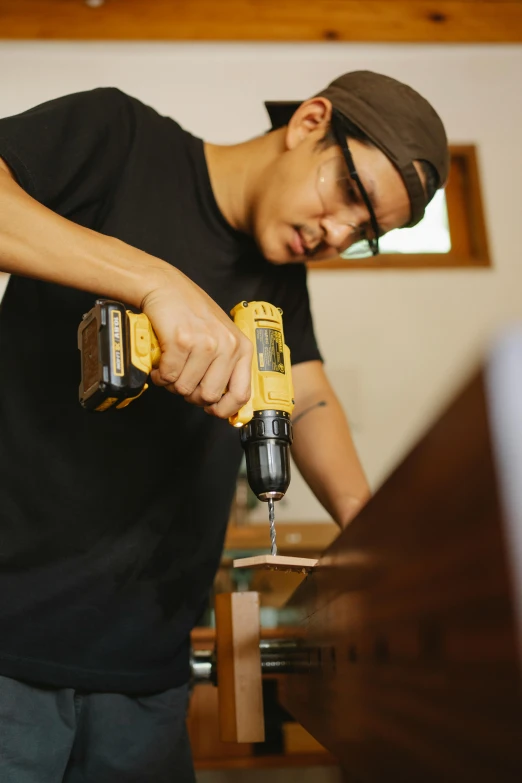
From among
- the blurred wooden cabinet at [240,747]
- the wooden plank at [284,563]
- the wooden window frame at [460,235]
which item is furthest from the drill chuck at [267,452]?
the wooden window frame at [460,235]

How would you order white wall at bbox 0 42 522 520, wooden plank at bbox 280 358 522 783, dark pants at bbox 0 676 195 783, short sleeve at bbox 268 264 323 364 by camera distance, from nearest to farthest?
wooden plank at bbox 280 358 522 783 < dark pants at bbox 0 676 195 783 < short sleeve at bbox 268 264 323 364 < white wall at bbox 0 42 522 520

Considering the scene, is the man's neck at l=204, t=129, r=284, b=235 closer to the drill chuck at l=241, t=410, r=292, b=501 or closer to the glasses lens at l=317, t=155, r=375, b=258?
the glasses lens at l=317, t=155, r=375, b=258

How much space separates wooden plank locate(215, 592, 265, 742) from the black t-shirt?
0.43 ft

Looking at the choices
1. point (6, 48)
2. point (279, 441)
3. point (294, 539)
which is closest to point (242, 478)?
point (294, 539)

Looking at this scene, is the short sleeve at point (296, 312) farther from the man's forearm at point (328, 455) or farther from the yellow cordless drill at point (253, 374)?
the yellow cordless drill at point (253, 374)

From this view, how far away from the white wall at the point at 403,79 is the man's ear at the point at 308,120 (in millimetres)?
1962

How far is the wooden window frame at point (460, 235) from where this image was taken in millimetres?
3289

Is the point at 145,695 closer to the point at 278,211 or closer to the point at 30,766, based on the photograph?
the point at 30,766

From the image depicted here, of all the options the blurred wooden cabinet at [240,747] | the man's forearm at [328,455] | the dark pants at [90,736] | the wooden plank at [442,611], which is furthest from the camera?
the blurred wooden cabinet at [240,747]

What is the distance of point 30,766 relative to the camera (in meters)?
0.93

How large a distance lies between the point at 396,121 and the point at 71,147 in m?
0.50

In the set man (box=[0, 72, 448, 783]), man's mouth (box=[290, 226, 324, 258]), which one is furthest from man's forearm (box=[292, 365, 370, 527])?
man's mouth (box=[290, 226, 324, 258])

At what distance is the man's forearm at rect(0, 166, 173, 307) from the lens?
82cm

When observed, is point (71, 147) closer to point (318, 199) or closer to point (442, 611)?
point (318, 199)
